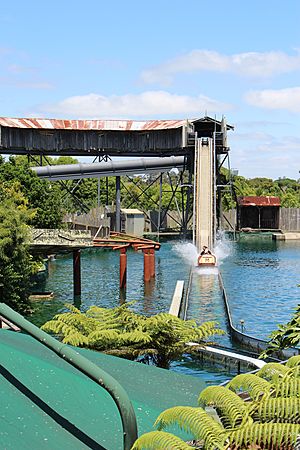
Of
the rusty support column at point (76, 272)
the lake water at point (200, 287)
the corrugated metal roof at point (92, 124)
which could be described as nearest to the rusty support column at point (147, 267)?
the lake water at point (200, 287)

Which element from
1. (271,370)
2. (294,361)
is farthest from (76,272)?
(294,361)

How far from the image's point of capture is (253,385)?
245 inches

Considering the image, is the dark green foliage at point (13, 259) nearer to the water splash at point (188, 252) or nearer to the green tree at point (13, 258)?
the green tree at point (13, 258)

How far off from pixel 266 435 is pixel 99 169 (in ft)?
186

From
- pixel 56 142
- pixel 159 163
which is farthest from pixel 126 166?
pixel 56 142

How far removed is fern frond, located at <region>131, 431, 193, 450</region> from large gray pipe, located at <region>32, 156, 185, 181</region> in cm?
5574

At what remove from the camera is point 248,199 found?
3388 inches

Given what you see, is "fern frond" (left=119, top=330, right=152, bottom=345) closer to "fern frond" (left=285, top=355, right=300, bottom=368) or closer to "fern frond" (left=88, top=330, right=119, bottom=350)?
"fern frond" (left=88, top=330, right=119, bottom=350)

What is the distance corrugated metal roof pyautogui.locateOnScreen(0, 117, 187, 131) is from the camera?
63062 mm

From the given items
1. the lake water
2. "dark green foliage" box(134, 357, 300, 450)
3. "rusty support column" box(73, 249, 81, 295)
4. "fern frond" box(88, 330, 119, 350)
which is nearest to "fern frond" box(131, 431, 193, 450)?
"dark green foliage" box(134, 357, 300, 450)

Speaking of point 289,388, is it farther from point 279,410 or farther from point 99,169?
point 99,169

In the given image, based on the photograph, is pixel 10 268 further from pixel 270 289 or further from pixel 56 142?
pixel 56 142

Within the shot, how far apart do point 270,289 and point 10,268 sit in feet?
52.5

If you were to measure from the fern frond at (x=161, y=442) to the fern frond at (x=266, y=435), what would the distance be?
0.38 meters
